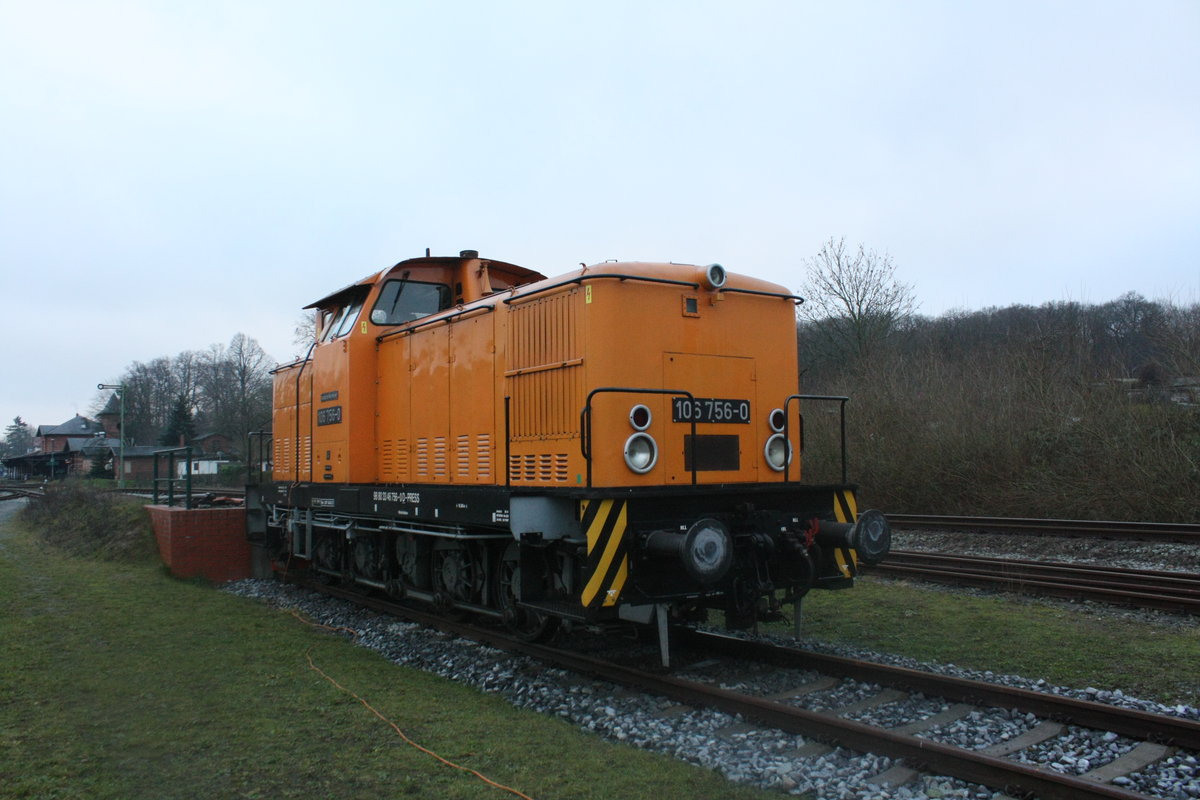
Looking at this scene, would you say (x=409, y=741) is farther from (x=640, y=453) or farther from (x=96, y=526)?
(x=96, y=526)

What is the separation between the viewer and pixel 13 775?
3994 mm

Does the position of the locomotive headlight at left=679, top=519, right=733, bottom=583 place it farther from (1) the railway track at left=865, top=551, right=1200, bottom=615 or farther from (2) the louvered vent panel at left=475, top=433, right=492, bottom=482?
(1) the railway track at left=865, top=551, right=1200, bottom=615

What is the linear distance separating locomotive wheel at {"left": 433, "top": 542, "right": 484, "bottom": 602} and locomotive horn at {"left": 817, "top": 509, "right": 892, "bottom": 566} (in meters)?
3.06

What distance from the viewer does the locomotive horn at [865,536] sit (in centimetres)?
616

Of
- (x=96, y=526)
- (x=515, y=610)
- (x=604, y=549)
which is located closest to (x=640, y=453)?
(x=604, y=549)

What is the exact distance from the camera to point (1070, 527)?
44.8ft

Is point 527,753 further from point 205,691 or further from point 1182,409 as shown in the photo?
point 1182,409

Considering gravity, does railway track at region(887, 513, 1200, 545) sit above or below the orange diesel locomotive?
below

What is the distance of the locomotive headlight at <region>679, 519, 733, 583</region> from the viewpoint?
5327 millimetres

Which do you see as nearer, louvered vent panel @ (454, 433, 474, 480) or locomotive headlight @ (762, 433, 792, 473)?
locomotive headlight @ (762, 433, 792, 473)

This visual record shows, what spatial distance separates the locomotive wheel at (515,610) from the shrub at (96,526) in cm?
761

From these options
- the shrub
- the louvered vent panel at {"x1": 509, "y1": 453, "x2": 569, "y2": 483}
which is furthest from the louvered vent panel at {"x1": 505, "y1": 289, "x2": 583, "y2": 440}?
the shrub

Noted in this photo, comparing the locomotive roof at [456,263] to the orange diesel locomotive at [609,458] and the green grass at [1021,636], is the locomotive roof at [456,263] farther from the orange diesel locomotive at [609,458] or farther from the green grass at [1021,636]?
the green grass at [1021,636]

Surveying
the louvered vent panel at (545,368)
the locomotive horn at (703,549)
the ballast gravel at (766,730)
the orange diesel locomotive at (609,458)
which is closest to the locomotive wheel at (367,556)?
the orange diesel locomotive at (609,458)
